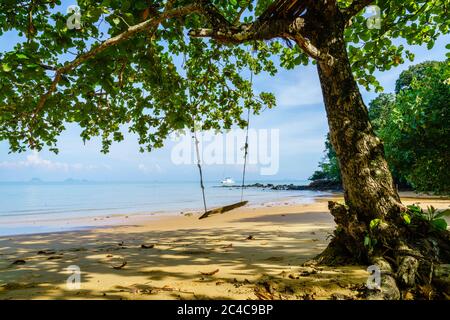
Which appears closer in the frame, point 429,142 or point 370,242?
point 370,242

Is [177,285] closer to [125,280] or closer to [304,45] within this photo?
[125,280]

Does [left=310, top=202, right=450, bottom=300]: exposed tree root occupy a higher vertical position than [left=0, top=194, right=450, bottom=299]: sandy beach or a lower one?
higher

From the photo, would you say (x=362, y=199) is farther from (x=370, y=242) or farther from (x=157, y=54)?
(x=157, y=54)

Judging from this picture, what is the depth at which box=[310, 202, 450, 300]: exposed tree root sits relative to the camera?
118 inches

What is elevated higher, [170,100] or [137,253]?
[170,100]

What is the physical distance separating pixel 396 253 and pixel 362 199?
0.73 meters

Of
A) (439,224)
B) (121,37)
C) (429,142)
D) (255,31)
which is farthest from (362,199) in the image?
(429,142)

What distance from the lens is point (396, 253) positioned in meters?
3.43

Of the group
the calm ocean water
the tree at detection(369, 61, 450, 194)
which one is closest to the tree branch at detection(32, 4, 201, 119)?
the tree at detection(369, 61, 450, 194)

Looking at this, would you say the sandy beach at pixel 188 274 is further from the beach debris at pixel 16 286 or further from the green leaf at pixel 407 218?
the green leaf at pixel 407 218

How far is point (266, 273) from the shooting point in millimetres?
3764

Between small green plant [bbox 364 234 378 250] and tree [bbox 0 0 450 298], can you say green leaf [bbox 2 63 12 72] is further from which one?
small green plant [bbox 364 234 378 250]
